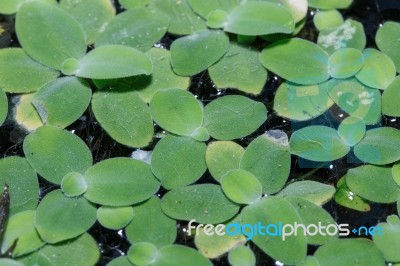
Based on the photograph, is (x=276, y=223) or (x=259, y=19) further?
(x=259, y=19)

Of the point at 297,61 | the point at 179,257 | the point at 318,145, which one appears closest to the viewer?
the point at 179,257

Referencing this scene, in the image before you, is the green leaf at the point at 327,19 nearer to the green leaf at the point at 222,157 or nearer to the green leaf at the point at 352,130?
the green leaf at the point at 352,130

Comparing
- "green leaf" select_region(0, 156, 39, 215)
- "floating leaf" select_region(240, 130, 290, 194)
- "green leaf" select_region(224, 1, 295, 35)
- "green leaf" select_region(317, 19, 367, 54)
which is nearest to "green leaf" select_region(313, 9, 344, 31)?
"green leaf" select_region(317, 19, 367, 54)

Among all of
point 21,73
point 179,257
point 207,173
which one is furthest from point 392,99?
point 21,73

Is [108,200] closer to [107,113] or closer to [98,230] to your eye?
[98,230]

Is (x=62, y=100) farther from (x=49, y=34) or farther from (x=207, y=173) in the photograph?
(x=207, y=173)
